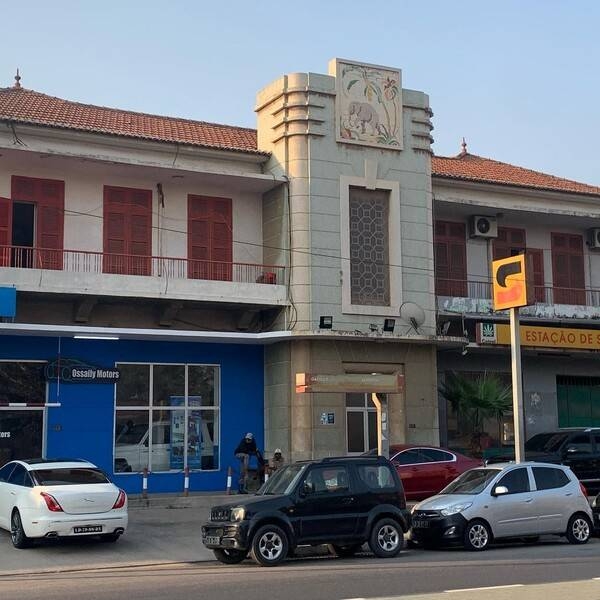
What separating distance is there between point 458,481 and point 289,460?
787cm

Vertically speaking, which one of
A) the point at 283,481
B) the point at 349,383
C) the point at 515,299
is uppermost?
the point at 515,299

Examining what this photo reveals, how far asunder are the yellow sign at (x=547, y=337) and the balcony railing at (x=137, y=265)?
22.1ft

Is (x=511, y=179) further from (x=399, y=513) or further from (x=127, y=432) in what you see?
(x=399, y=513)

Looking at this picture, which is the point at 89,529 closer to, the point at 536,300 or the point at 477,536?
the point at 477,536

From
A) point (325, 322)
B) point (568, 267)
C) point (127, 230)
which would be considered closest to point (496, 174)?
point (568, 267)

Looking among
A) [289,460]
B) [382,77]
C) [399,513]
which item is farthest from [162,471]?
[382,77]

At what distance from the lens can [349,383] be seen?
2300 centimetres

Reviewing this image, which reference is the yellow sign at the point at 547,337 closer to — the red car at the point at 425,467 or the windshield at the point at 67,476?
the red car at the point at 425,467

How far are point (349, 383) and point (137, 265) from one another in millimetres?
6542

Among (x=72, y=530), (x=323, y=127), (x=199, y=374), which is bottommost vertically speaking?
(x=72, y=530)

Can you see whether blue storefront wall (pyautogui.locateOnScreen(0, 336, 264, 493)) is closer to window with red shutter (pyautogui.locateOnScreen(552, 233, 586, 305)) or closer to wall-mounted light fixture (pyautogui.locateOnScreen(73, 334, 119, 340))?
wall-mounted light fixture (pyautogui.locateOnScreen(73, 334, 119, 340))

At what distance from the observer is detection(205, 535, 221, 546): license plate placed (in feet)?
49.0

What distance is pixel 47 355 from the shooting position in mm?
24016

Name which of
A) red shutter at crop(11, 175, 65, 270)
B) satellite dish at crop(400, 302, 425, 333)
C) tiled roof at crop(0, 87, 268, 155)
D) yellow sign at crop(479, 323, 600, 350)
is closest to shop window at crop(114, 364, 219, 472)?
red shutter at crop(11, 175, 65, 270)
